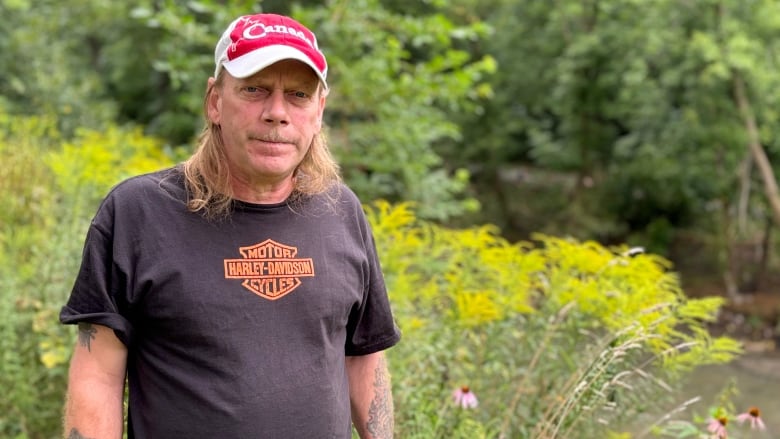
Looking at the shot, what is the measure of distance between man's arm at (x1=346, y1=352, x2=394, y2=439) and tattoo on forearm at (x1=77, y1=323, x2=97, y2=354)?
0.68 metres

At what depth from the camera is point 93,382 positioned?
Result: 5.71 ft

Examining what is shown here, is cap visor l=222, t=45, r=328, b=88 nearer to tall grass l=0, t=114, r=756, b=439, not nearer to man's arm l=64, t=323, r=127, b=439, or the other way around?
man's arm l=64, t=323, r=127, b=439

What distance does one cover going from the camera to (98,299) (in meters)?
1.70

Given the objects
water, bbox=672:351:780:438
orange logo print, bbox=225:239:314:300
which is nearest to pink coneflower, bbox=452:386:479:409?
orange logo print, bbox=225:239:314:300

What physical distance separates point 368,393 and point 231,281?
585 mm

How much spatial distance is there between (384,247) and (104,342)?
7.53 ft

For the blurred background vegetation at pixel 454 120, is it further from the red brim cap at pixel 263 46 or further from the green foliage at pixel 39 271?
the red brim cap at pixel 263 46

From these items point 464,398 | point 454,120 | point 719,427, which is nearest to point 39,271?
point 464,398

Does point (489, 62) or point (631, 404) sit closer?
point (631, 404)

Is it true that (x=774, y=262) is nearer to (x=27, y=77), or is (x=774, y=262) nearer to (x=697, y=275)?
(x=697, y=275)

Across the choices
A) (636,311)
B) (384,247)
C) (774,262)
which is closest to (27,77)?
(384,247)

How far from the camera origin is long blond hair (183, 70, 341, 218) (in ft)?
6.00

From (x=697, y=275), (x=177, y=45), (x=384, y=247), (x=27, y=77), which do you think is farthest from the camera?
(x=697, y=275)

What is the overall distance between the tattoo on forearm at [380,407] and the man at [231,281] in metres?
0.20
